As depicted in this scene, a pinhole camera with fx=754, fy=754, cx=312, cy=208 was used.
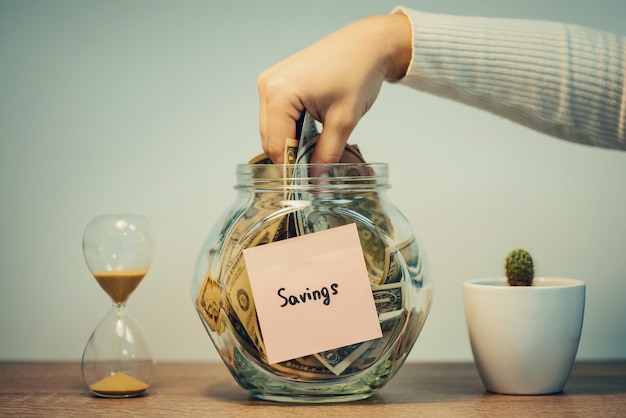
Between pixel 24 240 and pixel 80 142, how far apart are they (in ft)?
0.65

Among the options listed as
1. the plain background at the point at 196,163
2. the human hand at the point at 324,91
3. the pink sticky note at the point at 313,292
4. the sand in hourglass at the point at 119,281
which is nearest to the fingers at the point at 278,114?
the human hand at the point at 324,91

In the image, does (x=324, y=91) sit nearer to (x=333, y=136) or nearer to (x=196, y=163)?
(x=333, y=136)

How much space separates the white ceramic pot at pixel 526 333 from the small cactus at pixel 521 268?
0.12 feet

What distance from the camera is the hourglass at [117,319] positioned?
88 centimetres

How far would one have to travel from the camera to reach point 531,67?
3.03ft

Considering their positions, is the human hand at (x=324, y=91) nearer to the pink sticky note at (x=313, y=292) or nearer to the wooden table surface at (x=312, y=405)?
the pink sticky note at (x=313, y=292)

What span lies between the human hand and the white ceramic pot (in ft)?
0.82

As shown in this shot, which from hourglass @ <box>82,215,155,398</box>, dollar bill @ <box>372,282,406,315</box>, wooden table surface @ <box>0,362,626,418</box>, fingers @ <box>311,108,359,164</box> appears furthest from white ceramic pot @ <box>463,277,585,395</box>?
hourglass @ <box>82,215,155,398</box>

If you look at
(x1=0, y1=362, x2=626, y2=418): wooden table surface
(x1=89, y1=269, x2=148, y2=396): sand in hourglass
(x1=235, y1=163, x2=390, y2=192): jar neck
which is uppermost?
(x1=235, y1=163, x2=390, y2=192): jar neck

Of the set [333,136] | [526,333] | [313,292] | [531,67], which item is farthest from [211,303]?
[531,67]

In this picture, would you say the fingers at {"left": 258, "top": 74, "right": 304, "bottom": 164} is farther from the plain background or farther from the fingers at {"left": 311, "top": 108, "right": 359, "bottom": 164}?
the plain background

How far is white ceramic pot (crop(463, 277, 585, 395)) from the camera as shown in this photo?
0.86m

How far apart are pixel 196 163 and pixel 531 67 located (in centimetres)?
62

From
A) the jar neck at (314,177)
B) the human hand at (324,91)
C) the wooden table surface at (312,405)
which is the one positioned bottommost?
the wooden table surface at (312,405)
